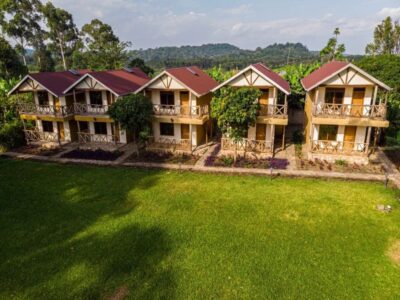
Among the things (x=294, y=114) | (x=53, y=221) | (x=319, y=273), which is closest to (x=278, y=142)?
(x=294, y=114)

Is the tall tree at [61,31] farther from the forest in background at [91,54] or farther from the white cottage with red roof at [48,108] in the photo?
the white cottage with red roof at [48,108]

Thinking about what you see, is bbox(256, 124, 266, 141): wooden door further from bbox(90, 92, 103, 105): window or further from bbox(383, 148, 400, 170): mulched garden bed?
bbox(90, 92, 103, 105): window

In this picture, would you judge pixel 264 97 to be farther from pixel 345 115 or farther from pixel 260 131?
pixel 345 115

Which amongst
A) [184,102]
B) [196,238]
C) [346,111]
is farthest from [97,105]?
[346,111]

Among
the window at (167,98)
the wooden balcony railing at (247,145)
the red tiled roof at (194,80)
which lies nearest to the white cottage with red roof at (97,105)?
the window at (167,98)

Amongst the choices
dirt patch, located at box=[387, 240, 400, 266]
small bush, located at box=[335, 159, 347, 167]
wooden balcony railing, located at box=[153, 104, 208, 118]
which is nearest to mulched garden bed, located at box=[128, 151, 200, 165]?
wooden balcony railing, located at box=[153, 104, 208, 118]

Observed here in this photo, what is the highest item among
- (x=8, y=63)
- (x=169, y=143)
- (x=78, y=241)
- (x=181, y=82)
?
(x=8, y=63)
